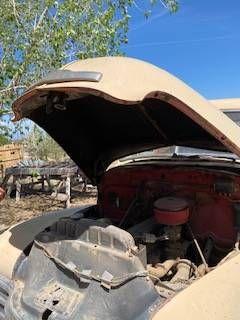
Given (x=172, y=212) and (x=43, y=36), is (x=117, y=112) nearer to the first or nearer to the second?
(x=172, y=212)

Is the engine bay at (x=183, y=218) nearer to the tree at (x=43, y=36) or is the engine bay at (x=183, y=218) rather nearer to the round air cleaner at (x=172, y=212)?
the round air cleaner at (x=172, y=212)

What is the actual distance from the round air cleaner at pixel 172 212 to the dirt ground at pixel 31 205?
5.40 meters

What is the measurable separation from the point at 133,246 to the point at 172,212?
19.6 inches

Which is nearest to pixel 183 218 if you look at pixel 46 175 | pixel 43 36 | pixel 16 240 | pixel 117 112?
pixel 117 112

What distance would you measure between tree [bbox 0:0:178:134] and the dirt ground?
5.47 feet

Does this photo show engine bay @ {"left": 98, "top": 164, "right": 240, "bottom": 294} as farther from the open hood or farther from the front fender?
the front fender

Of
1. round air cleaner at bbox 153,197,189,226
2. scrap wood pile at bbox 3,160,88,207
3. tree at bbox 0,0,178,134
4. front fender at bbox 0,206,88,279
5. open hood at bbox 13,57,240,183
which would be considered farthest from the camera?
scrap wood pile at bbox 3,160,88,207

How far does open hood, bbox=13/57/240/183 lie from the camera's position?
246 cm

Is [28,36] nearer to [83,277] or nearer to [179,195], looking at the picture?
[179,195]

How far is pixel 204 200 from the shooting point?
10.7 ft

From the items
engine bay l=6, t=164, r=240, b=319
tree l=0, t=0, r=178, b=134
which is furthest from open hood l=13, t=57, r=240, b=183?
tree l=0, t=0, r=178, b=134

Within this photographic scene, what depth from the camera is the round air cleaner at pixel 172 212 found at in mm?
3012

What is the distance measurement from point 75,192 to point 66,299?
28.9 ft

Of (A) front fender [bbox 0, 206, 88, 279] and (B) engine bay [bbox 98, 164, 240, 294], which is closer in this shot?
(B) engine bay [bbox 98, 164, 240, 294]
